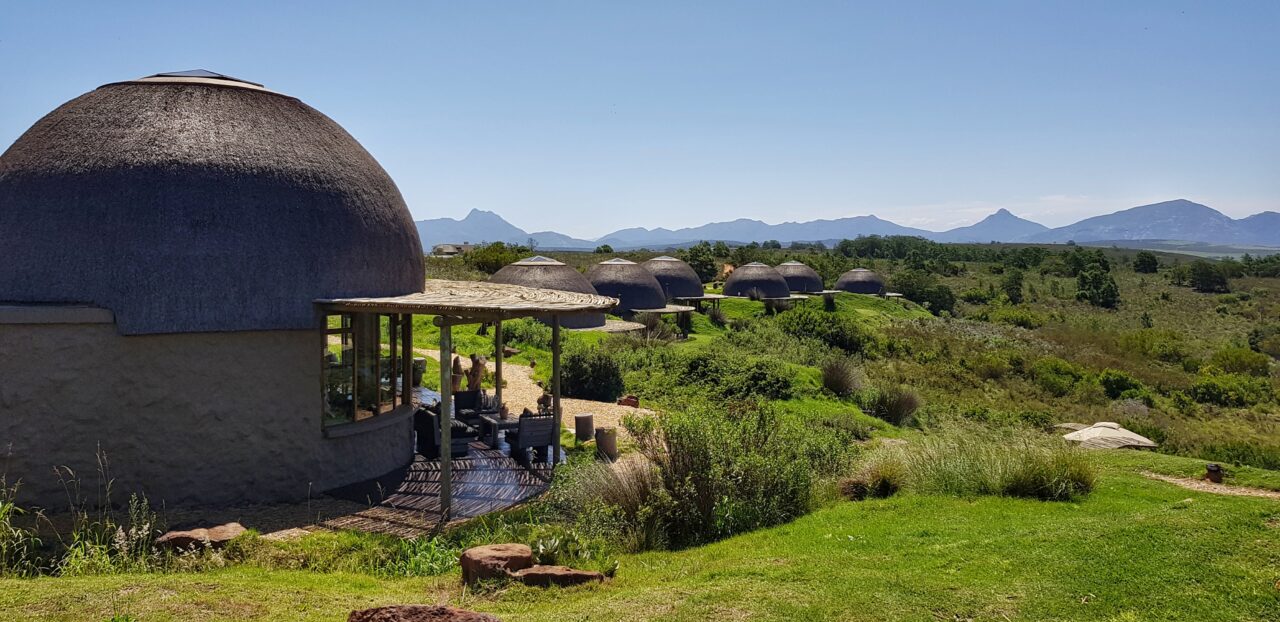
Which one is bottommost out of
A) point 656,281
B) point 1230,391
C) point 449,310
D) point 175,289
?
point 1230,391

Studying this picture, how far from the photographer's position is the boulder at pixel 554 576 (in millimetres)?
6562

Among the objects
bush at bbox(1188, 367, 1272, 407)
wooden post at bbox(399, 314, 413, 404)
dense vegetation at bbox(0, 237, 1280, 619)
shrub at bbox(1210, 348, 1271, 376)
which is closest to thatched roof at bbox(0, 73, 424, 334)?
wooden post at bbox(399, 314, 413, 404)

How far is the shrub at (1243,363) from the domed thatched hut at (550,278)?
21400mm

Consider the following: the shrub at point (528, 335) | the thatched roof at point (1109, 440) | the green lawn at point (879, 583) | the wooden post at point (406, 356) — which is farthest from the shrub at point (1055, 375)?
the wooden post at point (406, 356)

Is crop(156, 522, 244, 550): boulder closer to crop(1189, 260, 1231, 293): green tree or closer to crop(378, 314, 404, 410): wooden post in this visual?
crop(378, 314, 404, 410): wooden post

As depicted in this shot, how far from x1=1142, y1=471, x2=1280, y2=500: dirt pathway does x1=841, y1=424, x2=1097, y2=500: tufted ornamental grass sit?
1.43m

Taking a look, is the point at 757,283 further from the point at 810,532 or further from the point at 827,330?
the point at 810,532

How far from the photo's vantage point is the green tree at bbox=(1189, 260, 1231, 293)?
2336 inches

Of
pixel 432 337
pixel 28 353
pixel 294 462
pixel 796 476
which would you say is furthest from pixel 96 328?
pixel 432 337

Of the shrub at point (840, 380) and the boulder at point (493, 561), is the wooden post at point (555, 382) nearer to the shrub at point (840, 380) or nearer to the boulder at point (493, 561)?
the boulder at point (493, 561)

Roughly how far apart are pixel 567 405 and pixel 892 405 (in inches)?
287

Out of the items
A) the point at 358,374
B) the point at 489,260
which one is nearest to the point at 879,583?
the point at 358,374

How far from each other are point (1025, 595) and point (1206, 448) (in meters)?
11.4

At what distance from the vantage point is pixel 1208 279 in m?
60.0
